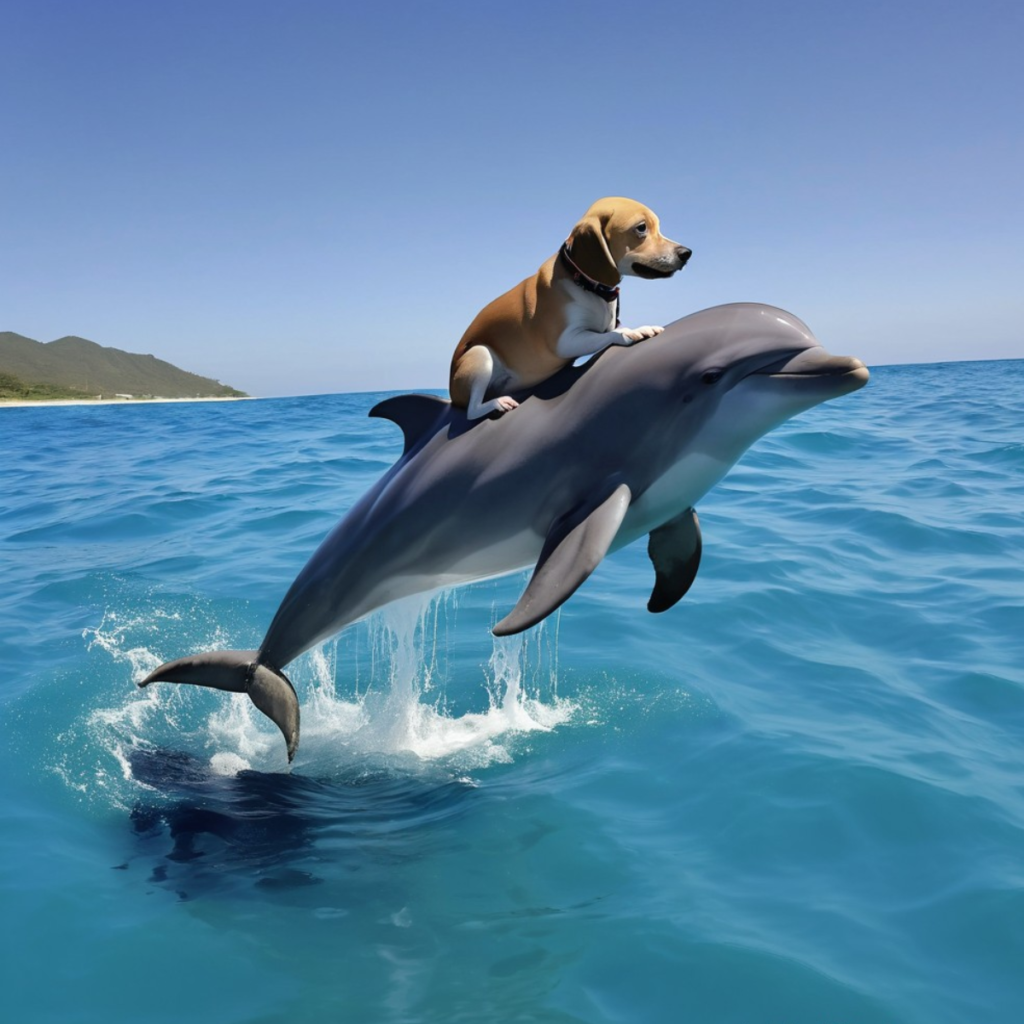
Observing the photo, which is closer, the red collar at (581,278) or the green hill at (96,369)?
the red collar at (581,278)

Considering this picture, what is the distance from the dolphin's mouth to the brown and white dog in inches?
26.4

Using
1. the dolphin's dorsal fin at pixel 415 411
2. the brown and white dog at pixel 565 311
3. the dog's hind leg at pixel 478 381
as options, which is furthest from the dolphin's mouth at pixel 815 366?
the dolphin's dorsal fin at pixel 415 411

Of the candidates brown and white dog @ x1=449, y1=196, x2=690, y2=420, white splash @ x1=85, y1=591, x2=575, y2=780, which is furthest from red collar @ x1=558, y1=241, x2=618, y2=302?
white splash @ x1=85, y1=591, x2=575, y2=780

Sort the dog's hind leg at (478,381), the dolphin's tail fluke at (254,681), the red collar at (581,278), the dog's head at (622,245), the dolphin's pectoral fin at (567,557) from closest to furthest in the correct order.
Result: the dolphin's pectoral fin at (567,557) < the dog's head at (622,245) < the red collar at (581,278) < the dog's hind leg at (478,381) < the dolphin's tail fluke at (254,681)

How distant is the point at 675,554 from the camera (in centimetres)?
541

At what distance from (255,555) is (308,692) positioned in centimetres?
540

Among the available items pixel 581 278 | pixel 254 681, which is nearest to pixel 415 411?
pixel 581 278

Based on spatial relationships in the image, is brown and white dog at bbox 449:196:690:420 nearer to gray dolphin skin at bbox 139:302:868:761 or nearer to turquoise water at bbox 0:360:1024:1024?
gray dolphin skin at bbox 139:302:868:761

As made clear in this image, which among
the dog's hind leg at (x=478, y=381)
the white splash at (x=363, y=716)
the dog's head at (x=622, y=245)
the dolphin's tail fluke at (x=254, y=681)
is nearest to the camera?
the dog's head at (x=622, y=245)

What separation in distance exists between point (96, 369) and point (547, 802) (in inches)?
5752

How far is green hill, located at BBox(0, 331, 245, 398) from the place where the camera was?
387 feet

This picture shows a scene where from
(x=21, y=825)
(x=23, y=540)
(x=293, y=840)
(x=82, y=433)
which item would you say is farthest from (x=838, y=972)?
(x=82, y=433)

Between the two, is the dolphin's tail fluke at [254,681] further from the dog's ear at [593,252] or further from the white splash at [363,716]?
the dog's ear at [593,252]

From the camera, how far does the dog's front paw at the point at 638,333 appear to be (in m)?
4.72
